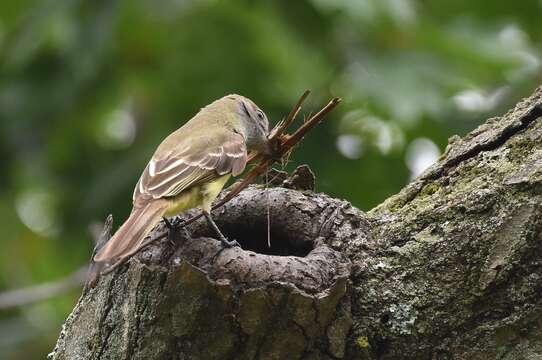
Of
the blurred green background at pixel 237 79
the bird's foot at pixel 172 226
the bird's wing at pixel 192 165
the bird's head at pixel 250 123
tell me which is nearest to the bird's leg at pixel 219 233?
the bird's foot at pixel 172 226

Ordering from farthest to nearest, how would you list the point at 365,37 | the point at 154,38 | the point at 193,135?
the point at 154,38
the point at 365,37
the point at 193,135

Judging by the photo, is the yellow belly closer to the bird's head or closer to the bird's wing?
the bird's wing

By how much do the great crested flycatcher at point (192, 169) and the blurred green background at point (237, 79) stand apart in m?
1.87

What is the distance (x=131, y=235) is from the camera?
4035 mm

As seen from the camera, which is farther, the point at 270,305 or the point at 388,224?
the point at 388,224

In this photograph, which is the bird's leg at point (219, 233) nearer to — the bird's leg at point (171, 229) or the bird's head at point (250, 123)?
the bird's leg at point (171, 229)

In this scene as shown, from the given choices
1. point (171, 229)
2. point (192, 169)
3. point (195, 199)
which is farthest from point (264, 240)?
point (171, 229)

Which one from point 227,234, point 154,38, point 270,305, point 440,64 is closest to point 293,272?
point 270,305

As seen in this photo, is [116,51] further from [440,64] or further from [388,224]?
[388,224]

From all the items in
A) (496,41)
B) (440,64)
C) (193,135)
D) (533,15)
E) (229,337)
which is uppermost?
(533,15)

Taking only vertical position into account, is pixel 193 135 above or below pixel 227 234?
above

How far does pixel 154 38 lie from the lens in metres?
9.17

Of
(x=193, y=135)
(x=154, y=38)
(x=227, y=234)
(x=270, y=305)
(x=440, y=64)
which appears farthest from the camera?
(x=154, y=38)

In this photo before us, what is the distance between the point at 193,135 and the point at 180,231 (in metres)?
1.25
